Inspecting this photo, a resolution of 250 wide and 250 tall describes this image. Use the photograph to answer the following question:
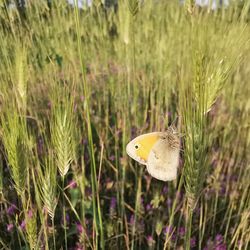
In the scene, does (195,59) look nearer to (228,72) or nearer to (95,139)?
(228,72)

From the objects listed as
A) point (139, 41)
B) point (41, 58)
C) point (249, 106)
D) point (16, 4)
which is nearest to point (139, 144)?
point (249, 106)

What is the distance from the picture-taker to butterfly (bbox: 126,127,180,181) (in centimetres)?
69

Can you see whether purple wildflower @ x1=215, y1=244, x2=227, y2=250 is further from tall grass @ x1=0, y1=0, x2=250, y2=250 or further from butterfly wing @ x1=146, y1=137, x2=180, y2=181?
butterfly wing @ x1=146, y1=137, x2=180, y2=181

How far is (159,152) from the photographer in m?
0.74

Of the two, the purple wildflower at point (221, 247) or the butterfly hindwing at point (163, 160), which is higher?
the butterfly hindwing at point (163, 160)

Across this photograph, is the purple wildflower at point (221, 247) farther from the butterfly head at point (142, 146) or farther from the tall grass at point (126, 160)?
the butterfly head at point (142, 146)

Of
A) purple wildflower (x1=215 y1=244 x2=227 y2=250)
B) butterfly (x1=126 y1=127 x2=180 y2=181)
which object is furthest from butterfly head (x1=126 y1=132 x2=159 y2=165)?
purple wildflower (x1=215 y1=244 x2=227 y2=250)

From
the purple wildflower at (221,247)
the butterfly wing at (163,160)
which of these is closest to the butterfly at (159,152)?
the butterfly wing at (163,160)

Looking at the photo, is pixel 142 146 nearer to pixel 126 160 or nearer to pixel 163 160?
pixel 163 160

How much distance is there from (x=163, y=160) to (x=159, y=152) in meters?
0.03

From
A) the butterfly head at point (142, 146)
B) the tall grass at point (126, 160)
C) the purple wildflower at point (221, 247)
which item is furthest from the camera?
the purple wildflower at point (221, 247)

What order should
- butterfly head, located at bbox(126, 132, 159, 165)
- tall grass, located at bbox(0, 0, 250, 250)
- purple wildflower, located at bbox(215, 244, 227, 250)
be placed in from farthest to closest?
purple wildflower, located at bbox(215, 244, 227, 250) < butterfly head, located at bbox(126, 132, 159, 165) < tall grass, located at bbox(0, 0, 250, 250)

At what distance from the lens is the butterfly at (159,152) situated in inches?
27.2

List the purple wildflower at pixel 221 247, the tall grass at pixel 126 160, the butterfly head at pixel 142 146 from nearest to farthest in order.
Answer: the tall grass at pixel 126 160, the butterfly head at pixel 142 146, the purple wildflower at pixel 221 247
